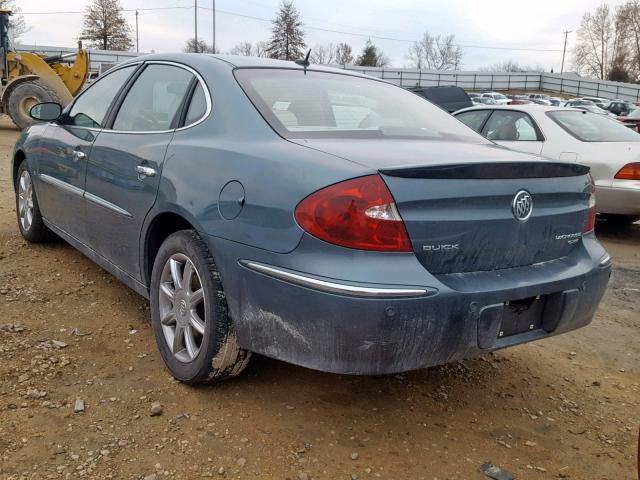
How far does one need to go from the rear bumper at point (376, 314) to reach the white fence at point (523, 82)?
4801cm

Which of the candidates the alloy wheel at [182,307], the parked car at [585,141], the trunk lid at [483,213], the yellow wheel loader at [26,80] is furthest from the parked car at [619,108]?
the alloy wheel at [182,307]

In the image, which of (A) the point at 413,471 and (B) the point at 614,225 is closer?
(A) the point at 413,471

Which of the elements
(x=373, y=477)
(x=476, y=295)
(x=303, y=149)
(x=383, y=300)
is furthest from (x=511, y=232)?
(x=373, y=477)

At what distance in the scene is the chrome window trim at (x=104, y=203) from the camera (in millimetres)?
3162

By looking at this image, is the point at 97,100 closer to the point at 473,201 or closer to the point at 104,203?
the point at 104,203

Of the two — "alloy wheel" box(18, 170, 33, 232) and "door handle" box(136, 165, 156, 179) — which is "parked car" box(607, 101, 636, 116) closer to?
"alloy wheel" box(18, 170, 33, 232)

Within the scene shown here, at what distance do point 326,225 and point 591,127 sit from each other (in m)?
5.58

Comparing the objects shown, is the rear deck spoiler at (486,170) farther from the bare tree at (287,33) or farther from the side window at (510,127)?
the bare tree at (287,33)

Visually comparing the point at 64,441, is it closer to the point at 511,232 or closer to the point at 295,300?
the point at 295,300

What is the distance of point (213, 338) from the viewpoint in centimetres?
252

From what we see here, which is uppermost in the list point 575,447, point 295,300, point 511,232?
point 511,232

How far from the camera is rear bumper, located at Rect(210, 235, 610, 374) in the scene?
206 cm

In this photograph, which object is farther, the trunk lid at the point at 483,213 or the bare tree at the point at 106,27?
the bare tree at the point at 106,27

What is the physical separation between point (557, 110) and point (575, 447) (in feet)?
17.2
